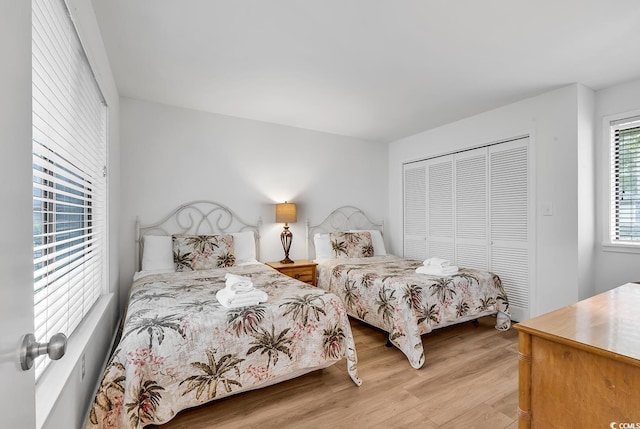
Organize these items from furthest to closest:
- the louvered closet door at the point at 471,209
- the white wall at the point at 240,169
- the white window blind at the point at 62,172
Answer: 1. the louvered closet door at the point at 471,209
2. the white wall at the point at 240,169
3. the white window blind at the point at 62,172

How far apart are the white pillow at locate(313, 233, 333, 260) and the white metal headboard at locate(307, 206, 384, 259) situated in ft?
0.58

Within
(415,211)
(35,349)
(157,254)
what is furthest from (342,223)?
(35,349)

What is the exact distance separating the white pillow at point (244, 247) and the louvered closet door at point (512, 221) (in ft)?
9.41

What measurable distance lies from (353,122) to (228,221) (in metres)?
2.06

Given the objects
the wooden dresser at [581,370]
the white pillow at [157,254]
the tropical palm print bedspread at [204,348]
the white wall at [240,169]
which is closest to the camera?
the wooden dresser at [581,370]

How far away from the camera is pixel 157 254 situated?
321 cm

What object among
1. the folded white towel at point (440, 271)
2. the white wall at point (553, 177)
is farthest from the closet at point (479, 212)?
the folded white towel at point (440, 271)

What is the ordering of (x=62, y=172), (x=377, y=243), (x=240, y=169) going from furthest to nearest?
1. (x=377, y=243)
2. (x=240, y=169)
3. (x=62, y=172)

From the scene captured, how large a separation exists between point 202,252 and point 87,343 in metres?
1.67

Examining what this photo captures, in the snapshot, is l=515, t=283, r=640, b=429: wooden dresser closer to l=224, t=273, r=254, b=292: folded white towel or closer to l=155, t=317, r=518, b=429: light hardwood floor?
l=155, t=317, r=518, b=429: light hardwood floor

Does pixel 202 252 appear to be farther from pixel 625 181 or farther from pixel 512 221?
pixel 625 181

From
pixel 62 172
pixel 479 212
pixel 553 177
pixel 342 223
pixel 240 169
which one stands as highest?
pixel 240 169

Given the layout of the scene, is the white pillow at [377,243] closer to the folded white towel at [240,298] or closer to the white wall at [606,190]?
the white wall at [606,190]

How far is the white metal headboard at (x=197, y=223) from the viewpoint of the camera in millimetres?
3402
